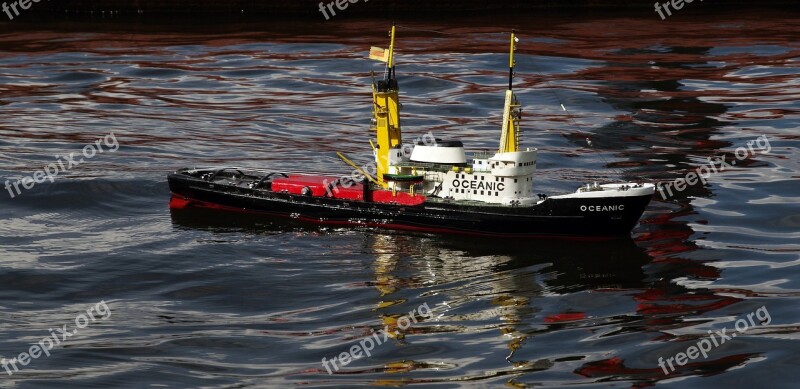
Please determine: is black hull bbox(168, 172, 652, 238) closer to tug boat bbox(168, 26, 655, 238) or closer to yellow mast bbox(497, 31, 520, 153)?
tug boat bbox(168, 26, 655, 238)

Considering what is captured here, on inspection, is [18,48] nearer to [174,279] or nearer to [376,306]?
[174,279]

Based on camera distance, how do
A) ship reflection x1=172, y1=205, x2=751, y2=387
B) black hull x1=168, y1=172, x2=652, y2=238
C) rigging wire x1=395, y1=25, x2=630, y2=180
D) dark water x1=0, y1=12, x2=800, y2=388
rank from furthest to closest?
rigging wire x1=395, y1=25, x2=630, y2=180 < black hull x1=168, y1=172, x2=652, y2=238 < dark water x1=0, y1=12, x2=800, y2=388 < ship reflection x1=172, y1=205, x2=751, y2=387

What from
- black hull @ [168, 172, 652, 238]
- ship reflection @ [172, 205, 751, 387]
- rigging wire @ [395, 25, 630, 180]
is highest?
rigging wire @ [395, 25, 630, 180]

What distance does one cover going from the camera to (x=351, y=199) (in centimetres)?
4381

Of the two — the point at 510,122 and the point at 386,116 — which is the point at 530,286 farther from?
the point at 386,116

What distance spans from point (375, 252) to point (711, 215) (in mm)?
13588

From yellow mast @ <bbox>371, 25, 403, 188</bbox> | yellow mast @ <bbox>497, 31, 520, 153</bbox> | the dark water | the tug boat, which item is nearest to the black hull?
the tug boat

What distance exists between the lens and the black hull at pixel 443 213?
41000 millimetres

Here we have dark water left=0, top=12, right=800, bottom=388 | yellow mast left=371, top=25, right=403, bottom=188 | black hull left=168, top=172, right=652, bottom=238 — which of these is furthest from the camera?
yellow mast left=371, top=25, right=403, bottom=188

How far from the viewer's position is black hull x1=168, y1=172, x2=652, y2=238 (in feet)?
135

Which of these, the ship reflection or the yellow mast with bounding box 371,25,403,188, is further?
the yellow mast with bounding box 371,25,403,188

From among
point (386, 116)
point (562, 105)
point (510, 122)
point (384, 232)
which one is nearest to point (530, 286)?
point (510, 122)

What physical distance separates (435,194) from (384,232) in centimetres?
237

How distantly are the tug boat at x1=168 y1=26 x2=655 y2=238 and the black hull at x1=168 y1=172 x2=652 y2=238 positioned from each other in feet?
0.12
